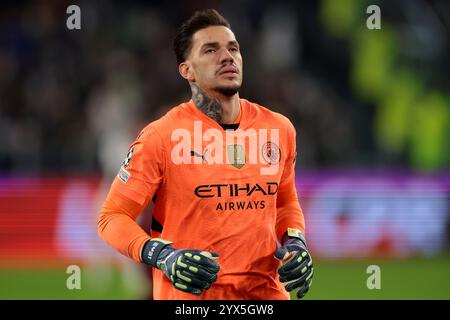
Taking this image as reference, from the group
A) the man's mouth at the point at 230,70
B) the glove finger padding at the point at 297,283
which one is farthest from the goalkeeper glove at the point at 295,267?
the man's mouth at the point at 230,70

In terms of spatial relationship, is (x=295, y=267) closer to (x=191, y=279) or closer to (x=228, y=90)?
(x=191, y=279)

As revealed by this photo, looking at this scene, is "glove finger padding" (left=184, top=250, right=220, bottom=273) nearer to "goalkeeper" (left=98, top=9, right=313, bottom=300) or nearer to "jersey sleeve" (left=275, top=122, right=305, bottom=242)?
"goalkeeper" (left=98, top=9, right=313, bottom=300)

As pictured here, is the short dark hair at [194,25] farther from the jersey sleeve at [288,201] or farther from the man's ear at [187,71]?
the jersey sleeve at [288,201]

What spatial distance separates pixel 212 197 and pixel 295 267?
1.95 ft

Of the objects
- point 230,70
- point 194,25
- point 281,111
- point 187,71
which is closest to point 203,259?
point 230,70

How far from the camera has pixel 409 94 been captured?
16.2 meters

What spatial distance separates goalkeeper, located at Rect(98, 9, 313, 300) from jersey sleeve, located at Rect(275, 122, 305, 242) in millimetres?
123

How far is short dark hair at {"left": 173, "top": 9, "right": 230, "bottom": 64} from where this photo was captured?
541 centimetres

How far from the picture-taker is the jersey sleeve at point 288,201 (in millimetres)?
5520

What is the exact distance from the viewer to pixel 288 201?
5.60m

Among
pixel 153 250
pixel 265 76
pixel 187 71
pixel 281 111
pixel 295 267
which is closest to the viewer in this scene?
pixel 153 250

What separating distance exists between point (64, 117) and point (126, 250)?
978cm
